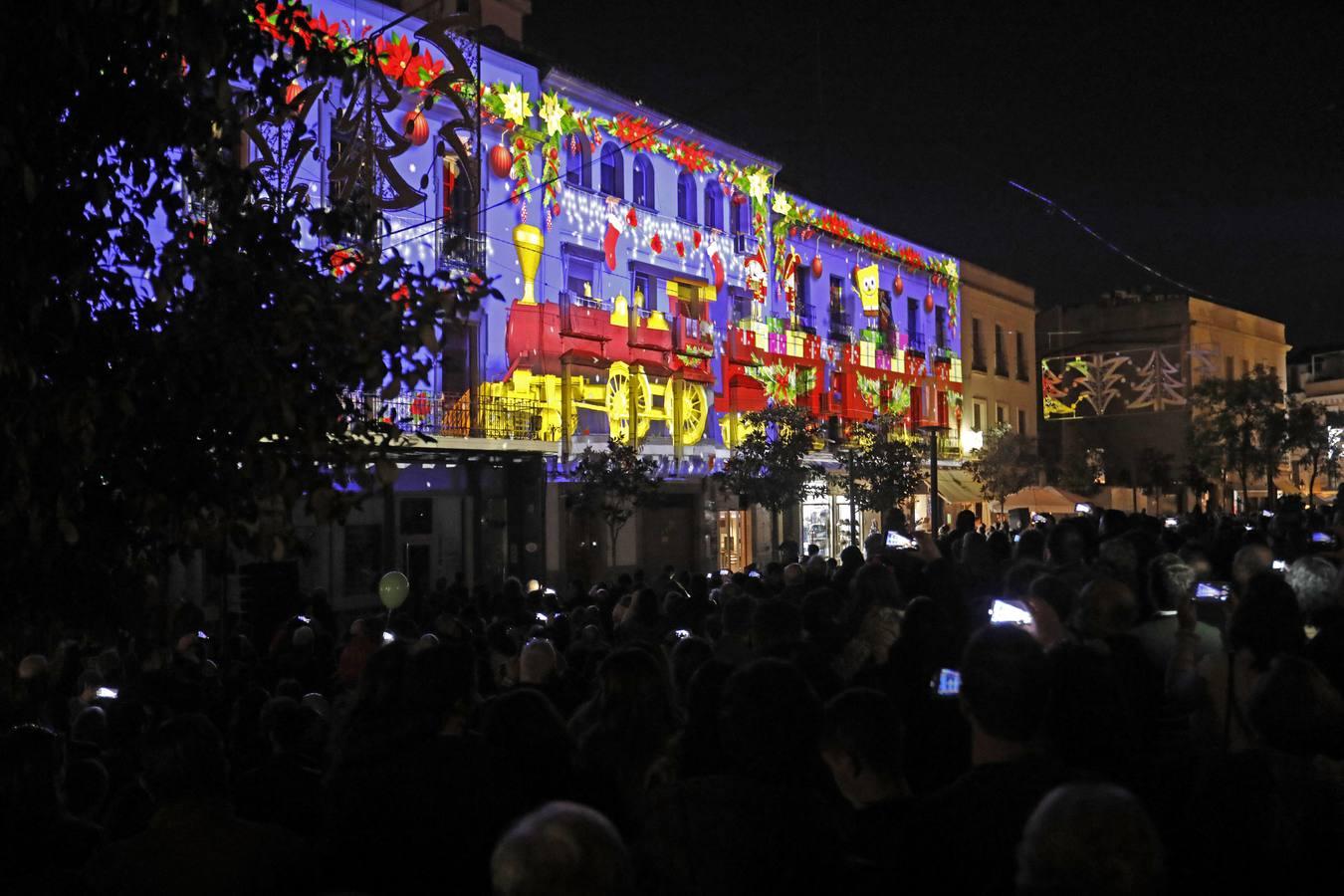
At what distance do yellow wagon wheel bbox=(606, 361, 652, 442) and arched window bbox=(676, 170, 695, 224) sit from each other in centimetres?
463

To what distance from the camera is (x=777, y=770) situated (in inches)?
134

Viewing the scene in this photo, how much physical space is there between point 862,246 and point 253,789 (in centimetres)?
3533

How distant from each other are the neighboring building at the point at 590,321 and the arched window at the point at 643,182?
5 centimetres

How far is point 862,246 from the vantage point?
128ft

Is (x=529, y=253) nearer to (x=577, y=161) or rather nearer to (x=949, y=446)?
(x=577, y=161)

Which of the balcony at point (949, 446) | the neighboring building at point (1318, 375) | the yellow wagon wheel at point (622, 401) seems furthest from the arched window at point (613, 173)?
the neighboring building at point (1318, 375)

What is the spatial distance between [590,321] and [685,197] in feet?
18.5

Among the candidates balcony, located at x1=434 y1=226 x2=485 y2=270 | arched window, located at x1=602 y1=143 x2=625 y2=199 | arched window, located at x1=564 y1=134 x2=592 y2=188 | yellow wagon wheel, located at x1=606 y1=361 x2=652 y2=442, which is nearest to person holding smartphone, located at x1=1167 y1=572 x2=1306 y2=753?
balcony, located at x1=434 y1=226 x2=485 y2=270

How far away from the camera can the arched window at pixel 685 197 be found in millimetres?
32219

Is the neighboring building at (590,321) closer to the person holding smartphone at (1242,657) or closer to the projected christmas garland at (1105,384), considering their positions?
the projected christmas garland at (1105,384)

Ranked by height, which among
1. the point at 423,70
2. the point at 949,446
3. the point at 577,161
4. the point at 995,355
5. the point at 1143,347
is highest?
the point at 423,70

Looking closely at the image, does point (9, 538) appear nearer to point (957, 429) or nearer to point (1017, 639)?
point (1017, 639)

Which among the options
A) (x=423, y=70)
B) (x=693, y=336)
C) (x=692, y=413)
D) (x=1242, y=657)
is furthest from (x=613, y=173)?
(x=1242, y=657)

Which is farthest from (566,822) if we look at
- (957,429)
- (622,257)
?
(957,429)
